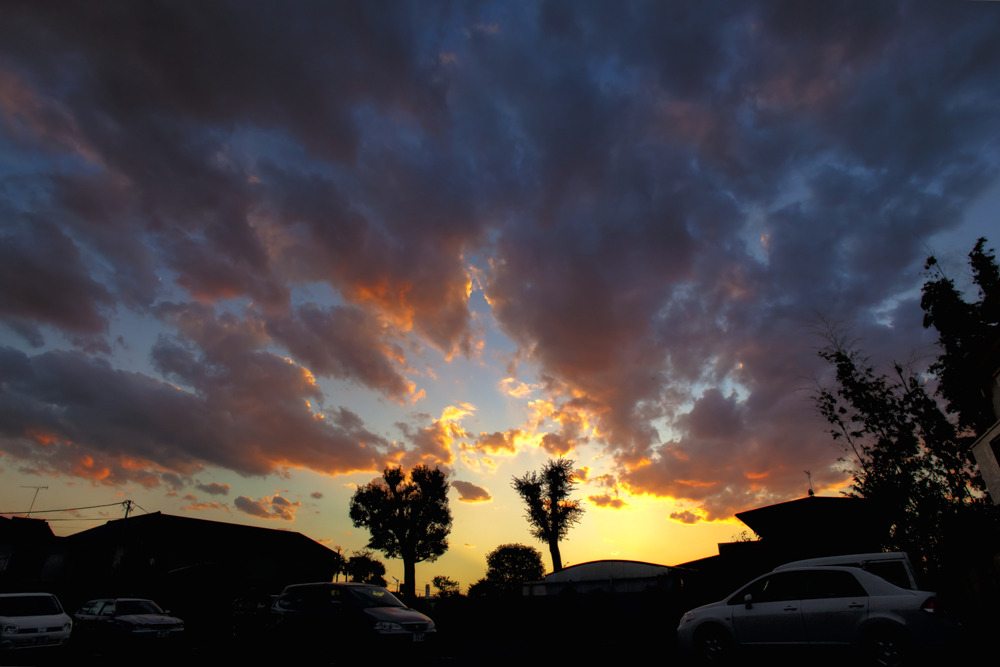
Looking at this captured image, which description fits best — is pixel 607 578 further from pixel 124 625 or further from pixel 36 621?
pixel 36 621

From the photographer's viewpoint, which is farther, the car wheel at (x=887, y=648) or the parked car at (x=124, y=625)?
the parked car at (x=124, y=625)

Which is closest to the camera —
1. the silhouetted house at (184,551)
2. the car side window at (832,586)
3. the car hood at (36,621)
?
the car side window at (832,586)

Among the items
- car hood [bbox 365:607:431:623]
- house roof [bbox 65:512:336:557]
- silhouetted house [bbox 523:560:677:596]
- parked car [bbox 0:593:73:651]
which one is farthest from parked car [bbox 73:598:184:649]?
silhouetted house [bbox 523:560:677:596]

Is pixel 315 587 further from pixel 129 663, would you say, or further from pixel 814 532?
pixel 814 532

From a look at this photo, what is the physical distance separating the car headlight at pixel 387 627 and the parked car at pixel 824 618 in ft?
19.4

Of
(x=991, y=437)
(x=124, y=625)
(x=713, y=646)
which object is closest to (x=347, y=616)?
(x=713, y=646)

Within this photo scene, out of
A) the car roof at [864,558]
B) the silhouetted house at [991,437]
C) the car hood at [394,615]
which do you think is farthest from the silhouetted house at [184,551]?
the silhouetted house at [991,437]

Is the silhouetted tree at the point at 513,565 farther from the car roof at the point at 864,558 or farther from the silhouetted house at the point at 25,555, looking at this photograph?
the car roof at the point at 864,558

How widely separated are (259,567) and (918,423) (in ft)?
170

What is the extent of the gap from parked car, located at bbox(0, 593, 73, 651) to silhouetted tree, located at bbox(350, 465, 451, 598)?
42.0 m

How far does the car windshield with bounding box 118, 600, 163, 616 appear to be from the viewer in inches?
570

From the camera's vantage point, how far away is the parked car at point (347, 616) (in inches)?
374

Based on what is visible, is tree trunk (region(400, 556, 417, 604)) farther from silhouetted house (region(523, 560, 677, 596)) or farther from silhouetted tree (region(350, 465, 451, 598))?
silhouetted house (region(523, 560, 677, 596))

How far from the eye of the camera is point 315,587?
442 inches
